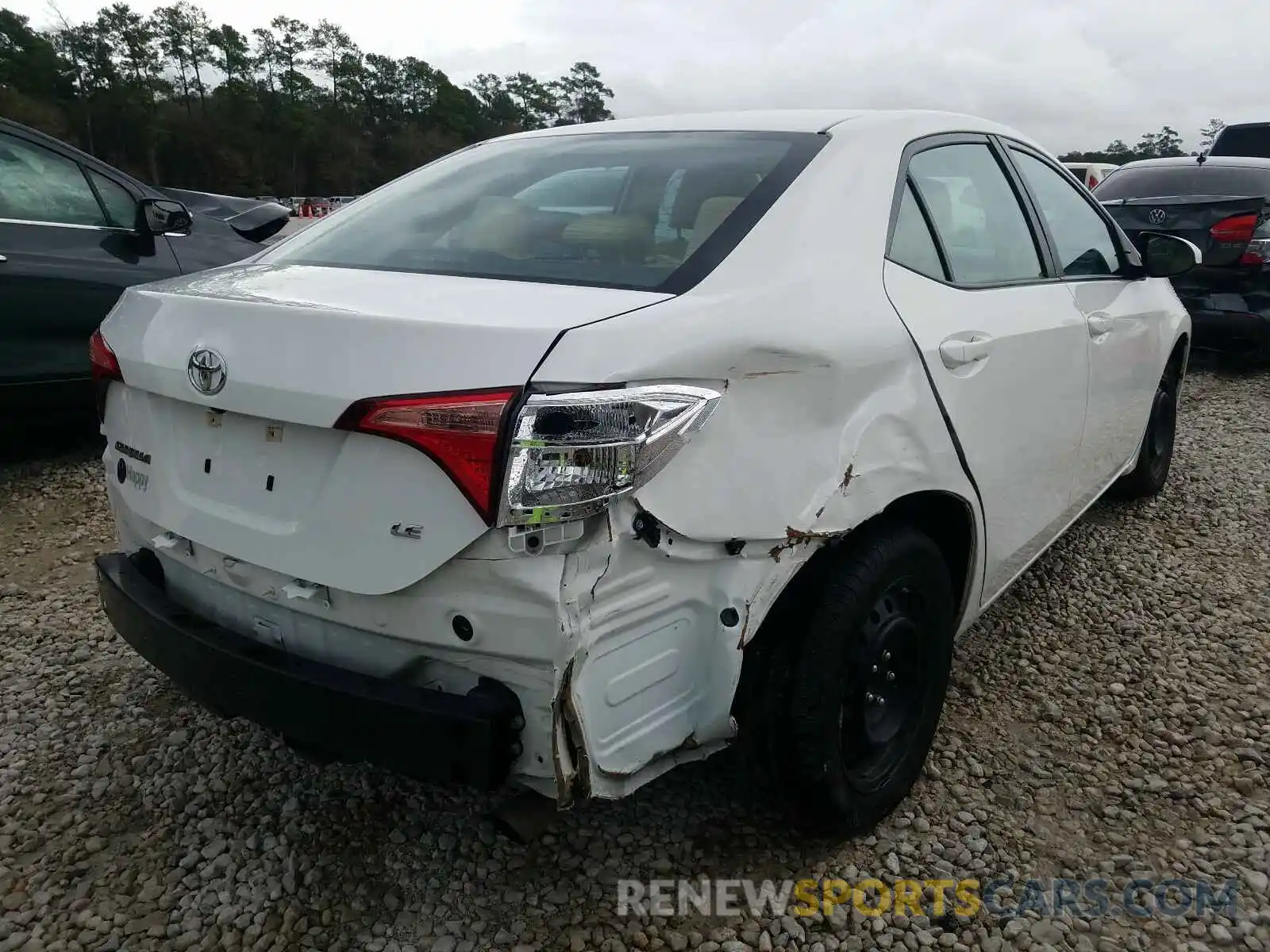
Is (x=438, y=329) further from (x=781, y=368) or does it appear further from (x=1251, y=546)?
(x=1251, y=546)

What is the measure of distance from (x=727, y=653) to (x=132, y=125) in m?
55.2

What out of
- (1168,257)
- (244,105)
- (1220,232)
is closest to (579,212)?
(1168,257)

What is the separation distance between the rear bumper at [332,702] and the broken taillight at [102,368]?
1.47ft

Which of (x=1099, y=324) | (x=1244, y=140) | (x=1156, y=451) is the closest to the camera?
(x=1099, y=324)

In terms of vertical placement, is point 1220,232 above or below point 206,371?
below

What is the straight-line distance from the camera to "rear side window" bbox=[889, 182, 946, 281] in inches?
85.0

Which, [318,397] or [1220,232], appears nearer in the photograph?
[318,397]

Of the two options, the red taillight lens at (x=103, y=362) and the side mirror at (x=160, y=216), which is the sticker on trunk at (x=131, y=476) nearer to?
the red taillight lens at (x=103, y=362)

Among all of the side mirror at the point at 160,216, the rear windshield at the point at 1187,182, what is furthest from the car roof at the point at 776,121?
the rear windshield at the point at 1187,182

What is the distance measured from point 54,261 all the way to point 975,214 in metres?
3.95

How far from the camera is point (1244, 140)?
11.7 metres

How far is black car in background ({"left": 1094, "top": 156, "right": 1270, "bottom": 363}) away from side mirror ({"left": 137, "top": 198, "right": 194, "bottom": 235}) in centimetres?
568

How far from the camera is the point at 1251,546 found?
389cm

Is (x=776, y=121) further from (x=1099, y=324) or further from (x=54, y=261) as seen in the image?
(x=54, y=261)
